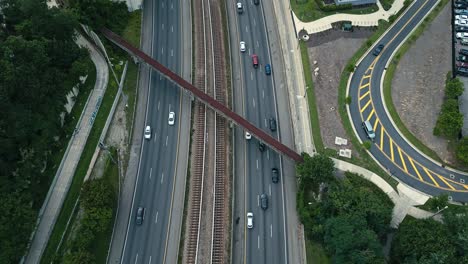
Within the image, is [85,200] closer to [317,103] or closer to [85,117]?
[85,117]

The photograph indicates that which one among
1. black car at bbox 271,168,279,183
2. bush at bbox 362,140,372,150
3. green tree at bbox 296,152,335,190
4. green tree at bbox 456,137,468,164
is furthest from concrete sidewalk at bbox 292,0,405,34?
green tree at bbox 296,152,335,190

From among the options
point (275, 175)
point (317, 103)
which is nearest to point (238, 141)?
point (275, 175)

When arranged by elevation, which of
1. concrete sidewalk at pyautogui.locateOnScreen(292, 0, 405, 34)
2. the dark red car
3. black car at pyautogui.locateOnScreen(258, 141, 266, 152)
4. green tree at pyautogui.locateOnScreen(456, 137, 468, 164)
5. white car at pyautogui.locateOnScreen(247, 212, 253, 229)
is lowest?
white car at pyautogui.locateOnScreen(247, 212, 253, 229)

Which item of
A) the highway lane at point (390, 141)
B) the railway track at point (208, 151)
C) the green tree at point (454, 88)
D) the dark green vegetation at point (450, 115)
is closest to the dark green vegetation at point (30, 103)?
the railway track at point (208, 151)

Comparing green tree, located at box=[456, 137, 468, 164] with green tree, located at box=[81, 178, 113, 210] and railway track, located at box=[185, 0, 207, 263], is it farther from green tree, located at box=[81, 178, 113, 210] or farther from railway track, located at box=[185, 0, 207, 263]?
green tree, located at box=[81, 178, 113, 210]

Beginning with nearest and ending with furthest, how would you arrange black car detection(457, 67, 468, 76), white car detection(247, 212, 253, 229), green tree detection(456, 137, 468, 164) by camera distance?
white car detection(247, 212, 253, 229) < green tree detection(456, 137, 468, 164) < black car detection(457, 67, 468, 76)

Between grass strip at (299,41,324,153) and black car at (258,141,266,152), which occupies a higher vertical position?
grass strip at (299,41,324,153)

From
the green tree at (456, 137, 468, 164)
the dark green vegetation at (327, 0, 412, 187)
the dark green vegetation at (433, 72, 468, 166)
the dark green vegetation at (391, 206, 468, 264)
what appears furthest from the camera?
the dark green vegetation at (327, 0, 412, 187)

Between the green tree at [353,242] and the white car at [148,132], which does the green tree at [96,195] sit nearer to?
the white car at [148,132]
